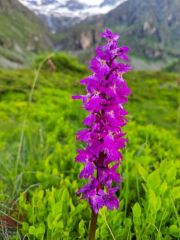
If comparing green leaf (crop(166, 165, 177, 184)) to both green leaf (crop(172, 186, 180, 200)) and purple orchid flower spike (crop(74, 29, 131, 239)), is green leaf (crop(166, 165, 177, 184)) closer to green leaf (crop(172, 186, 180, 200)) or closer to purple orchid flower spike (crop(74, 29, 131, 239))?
green leaf (crop(172, 186, 180, 200))

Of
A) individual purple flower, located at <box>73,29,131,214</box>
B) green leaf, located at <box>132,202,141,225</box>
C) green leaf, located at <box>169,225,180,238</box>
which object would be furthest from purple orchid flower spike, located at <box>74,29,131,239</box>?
green leaf, located at <box>169,225,180,238</box>

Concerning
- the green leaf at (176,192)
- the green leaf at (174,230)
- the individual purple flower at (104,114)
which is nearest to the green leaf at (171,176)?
the green leaf at (176,192)

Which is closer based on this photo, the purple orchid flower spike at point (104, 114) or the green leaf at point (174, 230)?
the purple orchid flower spike at point (104, 114)

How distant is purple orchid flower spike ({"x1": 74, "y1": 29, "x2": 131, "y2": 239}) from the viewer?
229 centimetres

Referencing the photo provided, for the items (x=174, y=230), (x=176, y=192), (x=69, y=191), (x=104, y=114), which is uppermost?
(x=104, y=114)

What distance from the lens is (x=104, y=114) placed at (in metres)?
2.30

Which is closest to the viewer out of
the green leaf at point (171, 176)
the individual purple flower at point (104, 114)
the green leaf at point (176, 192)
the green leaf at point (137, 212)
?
the individual purple flower at point (104, 114)

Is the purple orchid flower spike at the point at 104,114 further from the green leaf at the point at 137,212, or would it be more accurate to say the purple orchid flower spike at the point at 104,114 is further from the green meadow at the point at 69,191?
the green leaf at the point at 137,212

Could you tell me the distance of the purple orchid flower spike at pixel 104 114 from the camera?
2287 millimetres

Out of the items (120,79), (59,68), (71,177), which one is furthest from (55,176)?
(59,68)

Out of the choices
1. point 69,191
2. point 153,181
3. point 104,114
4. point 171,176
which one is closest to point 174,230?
point 153,181

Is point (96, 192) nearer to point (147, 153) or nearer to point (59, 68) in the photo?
point (147, 153)

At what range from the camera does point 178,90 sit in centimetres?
2073

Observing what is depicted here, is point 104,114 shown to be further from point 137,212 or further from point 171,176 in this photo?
point 171,176
